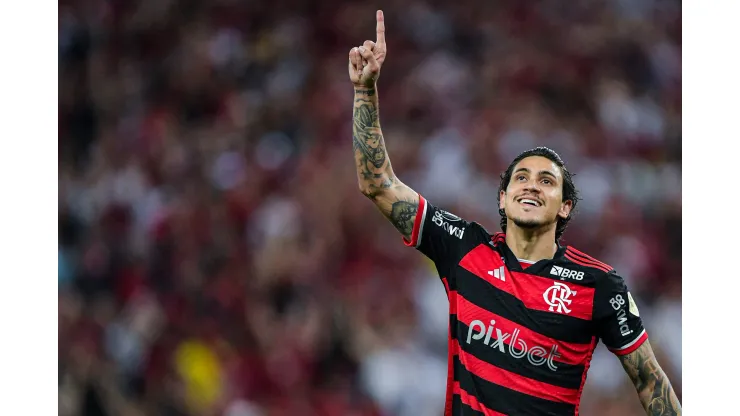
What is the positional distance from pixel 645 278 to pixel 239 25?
10.6 ft

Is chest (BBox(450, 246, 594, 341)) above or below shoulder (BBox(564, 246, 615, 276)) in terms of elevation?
below

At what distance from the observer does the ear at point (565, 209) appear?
293 centimetres

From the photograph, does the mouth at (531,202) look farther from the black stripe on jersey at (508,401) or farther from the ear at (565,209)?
the black stripe on jersey at (508,401)

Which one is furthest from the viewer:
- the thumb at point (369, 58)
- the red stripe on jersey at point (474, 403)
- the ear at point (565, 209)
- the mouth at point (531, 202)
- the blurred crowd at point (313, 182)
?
the blurred crowd at point (313, 182)

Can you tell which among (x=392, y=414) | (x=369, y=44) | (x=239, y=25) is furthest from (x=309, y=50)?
(x=369, y=44)

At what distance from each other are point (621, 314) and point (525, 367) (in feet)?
1.20

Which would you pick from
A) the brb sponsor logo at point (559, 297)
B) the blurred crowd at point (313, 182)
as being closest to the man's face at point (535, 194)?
the brb sponsor logo at point (559, 297)

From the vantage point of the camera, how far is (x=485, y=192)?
16.6 feet

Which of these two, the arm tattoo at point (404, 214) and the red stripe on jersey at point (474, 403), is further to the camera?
the arm tattoo at point (404, 214)

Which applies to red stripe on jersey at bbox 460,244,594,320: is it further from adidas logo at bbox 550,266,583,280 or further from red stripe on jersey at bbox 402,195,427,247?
red stripe on jersey at bbox 402,195,427,247

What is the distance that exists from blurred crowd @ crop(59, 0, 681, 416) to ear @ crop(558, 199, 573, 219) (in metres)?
1.96

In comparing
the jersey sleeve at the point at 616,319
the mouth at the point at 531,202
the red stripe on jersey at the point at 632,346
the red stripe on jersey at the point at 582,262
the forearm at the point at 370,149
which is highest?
the forearm at the point at 370,149

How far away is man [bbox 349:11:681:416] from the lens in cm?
267

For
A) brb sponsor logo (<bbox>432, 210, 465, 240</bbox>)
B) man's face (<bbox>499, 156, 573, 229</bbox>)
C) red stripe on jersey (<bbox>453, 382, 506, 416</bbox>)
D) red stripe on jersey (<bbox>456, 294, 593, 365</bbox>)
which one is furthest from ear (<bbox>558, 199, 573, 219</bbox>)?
red stripe on jersey (<bbox>453, 382, 506, 416</bbox>)
